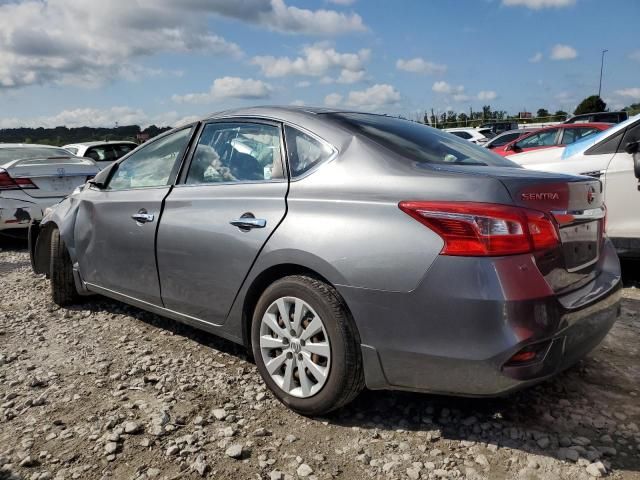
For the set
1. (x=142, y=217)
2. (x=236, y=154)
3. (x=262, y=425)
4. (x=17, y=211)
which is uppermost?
(x=236, y=154)

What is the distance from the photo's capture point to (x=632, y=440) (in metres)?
2.42

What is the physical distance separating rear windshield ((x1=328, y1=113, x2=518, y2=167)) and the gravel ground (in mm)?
1268

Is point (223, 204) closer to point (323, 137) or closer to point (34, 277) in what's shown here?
point (323, 137)

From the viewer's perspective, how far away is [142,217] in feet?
11.3

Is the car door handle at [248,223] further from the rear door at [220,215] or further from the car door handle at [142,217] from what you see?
the car door handle at [142,217]

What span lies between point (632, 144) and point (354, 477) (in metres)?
3.85

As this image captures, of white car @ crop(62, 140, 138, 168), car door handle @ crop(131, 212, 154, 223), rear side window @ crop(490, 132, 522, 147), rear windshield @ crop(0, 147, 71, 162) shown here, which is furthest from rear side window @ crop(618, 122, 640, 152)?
rear side window @ crop(490, 132, 522, 147)

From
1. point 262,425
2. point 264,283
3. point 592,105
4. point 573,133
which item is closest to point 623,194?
point 264,283

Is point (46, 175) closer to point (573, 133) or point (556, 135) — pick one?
point (556, 135)

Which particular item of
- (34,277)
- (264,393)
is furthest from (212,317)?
(34,277)

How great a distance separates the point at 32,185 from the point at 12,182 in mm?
227

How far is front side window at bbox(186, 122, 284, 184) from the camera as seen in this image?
2910mm

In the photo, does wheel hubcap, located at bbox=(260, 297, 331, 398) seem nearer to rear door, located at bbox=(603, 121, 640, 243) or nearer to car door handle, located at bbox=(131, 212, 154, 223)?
car door handle, located at bbox=(131, 212, 154, 223)

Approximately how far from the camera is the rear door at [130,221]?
343 centimetres
